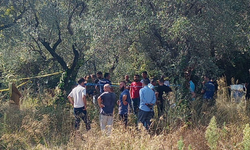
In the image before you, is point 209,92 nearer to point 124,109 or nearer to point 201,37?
point 201,37

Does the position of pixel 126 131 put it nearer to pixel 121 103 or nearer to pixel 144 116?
pixel 144 116

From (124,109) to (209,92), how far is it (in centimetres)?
412

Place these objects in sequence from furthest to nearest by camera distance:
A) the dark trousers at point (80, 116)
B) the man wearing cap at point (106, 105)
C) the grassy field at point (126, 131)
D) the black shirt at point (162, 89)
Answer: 1. the black shirt at point (162, 89)
2. the dark trousers at point (80, 116)
3. the man wearing cap at point (106, 105)
4. the grassy field at point (126, 131)

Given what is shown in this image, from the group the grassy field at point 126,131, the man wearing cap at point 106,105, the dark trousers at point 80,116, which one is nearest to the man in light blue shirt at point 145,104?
the grassy field at point 126,131

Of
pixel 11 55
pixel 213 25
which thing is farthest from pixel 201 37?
pixel 11 55

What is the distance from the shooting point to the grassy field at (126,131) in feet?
20.2

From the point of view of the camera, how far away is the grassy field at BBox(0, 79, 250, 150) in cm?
616

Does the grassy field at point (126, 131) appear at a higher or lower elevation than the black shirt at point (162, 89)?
lower

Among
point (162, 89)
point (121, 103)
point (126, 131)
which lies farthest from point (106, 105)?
point (162, 89)

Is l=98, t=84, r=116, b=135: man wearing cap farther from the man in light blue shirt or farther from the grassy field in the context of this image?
the man in light blue shirt

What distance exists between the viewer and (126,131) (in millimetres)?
6902

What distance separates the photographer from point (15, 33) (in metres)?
11.0

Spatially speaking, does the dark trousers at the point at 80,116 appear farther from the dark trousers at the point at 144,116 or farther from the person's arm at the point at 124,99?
the dark trousers at the point at 144,116

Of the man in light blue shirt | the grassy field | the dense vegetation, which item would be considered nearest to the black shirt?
the dense vegetation
